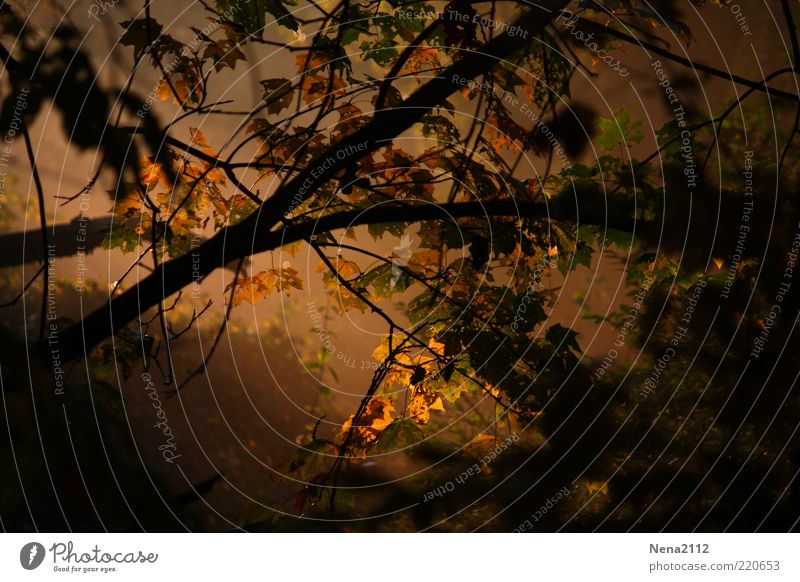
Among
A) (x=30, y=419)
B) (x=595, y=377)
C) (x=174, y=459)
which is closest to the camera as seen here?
(x=30, y=419)

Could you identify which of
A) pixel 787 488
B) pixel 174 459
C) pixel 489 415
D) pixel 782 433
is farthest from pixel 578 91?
pixel 174 459

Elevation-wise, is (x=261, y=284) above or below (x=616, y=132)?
below

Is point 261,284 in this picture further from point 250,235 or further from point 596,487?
point 596,487

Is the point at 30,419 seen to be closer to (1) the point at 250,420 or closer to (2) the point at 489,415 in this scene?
(1) the point at 250,420

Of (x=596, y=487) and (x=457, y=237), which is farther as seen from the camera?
(x=596, y=487)

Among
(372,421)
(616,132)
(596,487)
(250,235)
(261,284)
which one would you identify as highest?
(616,132)

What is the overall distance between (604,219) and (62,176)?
4.00 ft

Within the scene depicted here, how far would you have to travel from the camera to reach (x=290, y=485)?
1507 mm

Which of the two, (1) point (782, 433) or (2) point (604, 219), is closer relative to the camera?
(2) point (604, 219)
